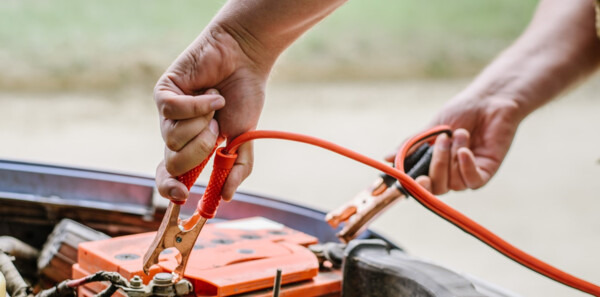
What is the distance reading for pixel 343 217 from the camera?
2.66 feet

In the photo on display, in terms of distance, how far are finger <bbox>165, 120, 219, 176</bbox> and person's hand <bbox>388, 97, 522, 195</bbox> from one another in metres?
0.43

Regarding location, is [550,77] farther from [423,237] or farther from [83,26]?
[83,26]

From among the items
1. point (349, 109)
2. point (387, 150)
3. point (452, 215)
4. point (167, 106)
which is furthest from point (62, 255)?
point (349, 109)

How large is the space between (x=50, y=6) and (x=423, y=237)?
20.2 feet

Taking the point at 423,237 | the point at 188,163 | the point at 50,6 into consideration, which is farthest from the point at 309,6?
the point at 50,6

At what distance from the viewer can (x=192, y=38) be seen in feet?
21.3

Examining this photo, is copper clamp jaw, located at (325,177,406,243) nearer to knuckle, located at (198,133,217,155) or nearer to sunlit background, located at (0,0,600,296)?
knuckle, located at (198,133,217,155)

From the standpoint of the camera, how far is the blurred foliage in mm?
6789

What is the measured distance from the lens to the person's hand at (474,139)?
90 cm

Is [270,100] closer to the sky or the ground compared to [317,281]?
closer to the ground

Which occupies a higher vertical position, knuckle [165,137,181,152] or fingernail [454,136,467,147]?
knuckle [165,137,181,152]

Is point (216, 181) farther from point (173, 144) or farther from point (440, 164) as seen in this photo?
point (440, 164)

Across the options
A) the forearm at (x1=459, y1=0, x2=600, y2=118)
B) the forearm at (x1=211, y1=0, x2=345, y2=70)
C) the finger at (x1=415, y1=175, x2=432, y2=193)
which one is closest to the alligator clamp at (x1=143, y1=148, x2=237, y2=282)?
the forearm at (x1=211, y1=0, x2=345, y2=70)

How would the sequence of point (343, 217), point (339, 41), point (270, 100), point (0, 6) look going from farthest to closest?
1. point (339, 41)
2. point (0, 6)
3. point (270, 100)
4. point (343, 217)
